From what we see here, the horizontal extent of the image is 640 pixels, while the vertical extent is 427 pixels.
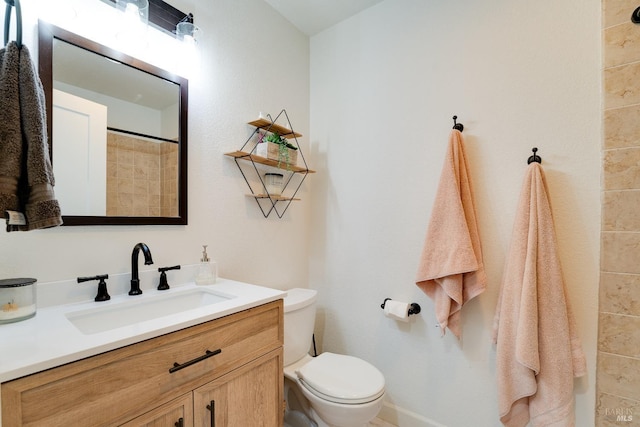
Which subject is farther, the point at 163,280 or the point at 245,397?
the point at 163,280

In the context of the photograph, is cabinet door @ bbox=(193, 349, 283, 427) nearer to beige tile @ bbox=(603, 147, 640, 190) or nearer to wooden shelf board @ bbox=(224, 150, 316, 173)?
wooden shelf board @ bbox=(224, 150, 316, 173)

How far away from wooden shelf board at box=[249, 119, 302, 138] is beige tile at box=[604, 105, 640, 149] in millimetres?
1515

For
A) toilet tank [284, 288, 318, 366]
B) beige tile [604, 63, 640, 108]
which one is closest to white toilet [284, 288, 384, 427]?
toilet tank [284, 288, 318, 366]

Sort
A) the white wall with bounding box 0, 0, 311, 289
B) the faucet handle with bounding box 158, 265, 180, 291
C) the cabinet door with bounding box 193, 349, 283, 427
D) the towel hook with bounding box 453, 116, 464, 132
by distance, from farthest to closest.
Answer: the towel hook with bounding box 453, 116, 464, 132
the faucet handle with bounding box 158, 265, 180, 291
the white wall with bounding box 0, 0, 311, 289
the cabinet door with bounding box 193, 349, 283, 427

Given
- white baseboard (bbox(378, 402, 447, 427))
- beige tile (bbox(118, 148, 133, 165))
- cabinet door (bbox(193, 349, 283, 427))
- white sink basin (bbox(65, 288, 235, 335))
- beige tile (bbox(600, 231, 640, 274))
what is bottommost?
white baseboard (bbox(378, 402, 447, 427))

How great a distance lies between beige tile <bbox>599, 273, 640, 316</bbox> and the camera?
3.78 feet

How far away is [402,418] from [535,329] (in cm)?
97

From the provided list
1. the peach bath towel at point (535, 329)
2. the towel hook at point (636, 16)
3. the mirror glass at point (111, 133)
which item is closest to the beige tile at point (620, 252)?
the peach bath towel at point (535, 329)

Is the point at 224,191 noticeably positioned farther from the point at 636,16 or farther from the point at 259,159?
the point at 636,16

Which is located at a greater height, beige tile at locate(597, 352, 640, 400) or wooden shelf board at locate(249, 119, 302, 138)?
wooden shelf board at locate(249, 119, 302, 138)

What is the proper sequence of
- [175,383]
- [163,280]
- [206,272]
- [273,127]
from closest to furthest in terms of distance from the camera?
1. [175,383]
2. [163,280]
3. [206,272]
4. [273,127]

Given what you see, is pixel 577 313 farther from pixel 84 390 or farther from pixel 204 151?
pixel 204 151

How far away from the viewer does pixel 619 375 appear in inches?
46.4

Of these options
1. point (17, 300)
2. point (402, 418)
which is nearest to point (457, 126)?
point (402, 418)
